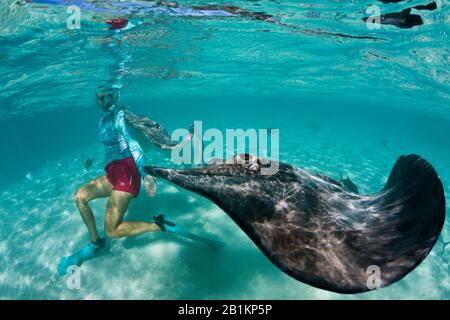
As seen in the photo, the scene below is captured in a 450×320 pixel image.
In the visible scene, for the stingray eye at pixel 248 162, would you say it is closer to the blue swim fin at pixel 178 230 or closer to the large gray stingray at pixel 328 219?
the large gray stingray at pixel 328 219

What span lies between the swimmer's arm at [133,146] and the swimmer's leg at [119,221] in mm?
1309

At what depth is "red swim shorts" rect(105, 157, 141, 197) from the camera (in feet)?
23.8

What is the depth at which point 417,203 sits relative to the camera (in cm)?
327

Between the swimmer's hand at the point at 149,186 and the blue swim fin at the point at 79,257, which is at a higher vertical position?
the swimmer's hand at the point at 149,186

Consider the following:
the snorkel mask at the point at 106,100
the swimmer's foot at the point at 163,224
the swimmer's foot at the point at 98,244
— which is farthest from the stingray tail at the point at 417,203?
the snorkel mask at the point at 106,100

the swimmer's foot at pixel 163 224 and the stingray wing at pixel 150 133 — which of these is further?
the stingray wing at pixel 150 133

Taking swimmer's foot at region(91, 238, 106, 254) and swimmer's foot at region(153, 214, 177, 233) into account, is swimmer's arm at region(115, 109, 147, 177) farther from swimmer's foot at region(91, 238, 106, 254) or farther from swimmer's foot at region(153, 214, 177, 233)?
swimmer's foot at region(91, 238, 106, 254)

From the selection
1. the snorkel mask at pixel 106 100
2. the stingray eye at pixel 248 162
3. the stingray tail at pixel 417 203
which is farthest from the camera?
the snorkel mask at pixel 106 100

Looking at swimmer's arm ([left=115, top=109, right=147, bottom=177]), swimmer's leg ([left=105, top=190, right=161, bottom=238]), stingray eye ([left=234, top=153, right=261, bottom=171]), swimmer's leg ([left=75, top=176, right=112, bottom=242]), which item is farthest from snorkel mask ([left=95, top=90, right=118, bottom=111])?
stingray eye ([left=234, top=153, right=261, bottom=171])

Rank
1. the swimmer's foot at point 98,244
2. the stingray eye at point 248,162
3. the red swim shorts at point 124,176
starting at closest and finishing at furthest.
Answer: the stingray eye at point 248,162 → the red swim shorts at point 124,176 → the swimmer's foot at point 98,244

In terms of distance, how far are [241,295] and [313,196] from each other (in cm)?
353

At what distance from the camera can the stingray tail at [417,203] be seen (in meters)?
2.75
